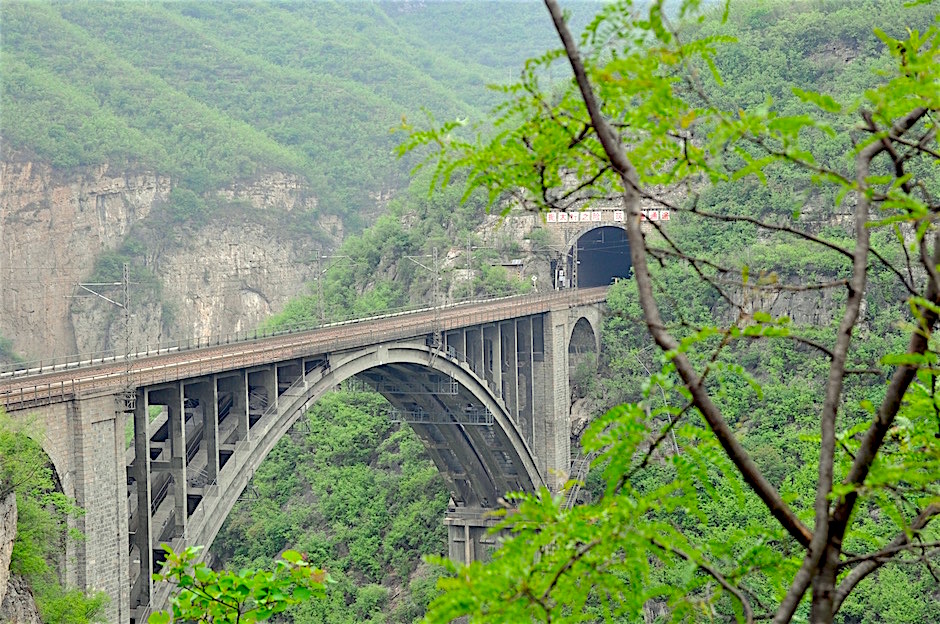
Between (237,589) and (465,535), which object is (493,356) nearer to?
(465,535)

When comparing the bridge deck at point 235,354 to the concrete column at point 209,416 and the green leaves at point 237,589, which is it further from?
the green leaves at point 237,589

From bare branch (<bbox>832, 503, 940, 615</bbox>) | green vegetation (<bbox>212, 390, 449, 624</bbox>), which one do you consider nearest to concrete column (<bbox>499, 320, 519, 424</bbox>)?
green vegetation (<bbox>212, 390, 449, 624</bbox>)

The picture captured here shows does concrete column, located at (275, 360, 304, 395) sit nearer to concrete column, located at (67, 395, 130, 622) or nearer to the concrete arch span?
the concrete arch span

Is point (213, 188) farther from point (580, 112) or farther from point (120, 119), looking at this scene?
point (580, 112)

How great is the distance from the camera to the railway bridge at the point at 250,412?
21172 mm

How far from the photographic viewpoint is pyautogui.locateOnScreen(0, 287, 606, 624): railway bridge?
21.2m

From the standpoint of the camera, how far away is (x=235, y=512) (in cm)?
5003

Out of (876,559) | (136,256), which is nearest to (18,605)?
(876,559)

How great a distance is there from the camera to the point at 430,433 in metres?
41.2

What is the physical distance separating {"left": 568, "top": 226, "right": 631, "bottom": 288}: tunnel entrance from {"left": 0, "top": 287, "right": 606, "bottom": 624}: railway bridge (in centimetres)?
1227

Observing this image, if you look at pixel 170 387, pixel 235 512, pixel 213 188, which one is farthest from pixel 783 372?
pixel 213 188

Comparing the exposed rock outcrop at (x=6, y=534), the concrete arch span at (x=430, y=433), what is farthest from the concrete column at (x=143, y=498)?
the exposed rock outcrop at (x=6, y=534)

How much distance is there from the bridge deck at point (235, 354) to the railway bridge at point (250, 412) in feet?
0.18

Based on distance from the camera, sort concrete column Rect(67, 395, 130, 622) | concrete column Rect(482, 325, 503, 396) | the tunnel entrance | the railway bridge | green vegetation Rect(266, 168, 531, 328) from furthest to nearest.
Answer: the tunnel entrance < green vegetation Rect(266, 168, 531, 328) < concrete column Rect(482, 325, 503, 396) < the railway bridge < concrete column Rect(67, 395, 130, 622)
